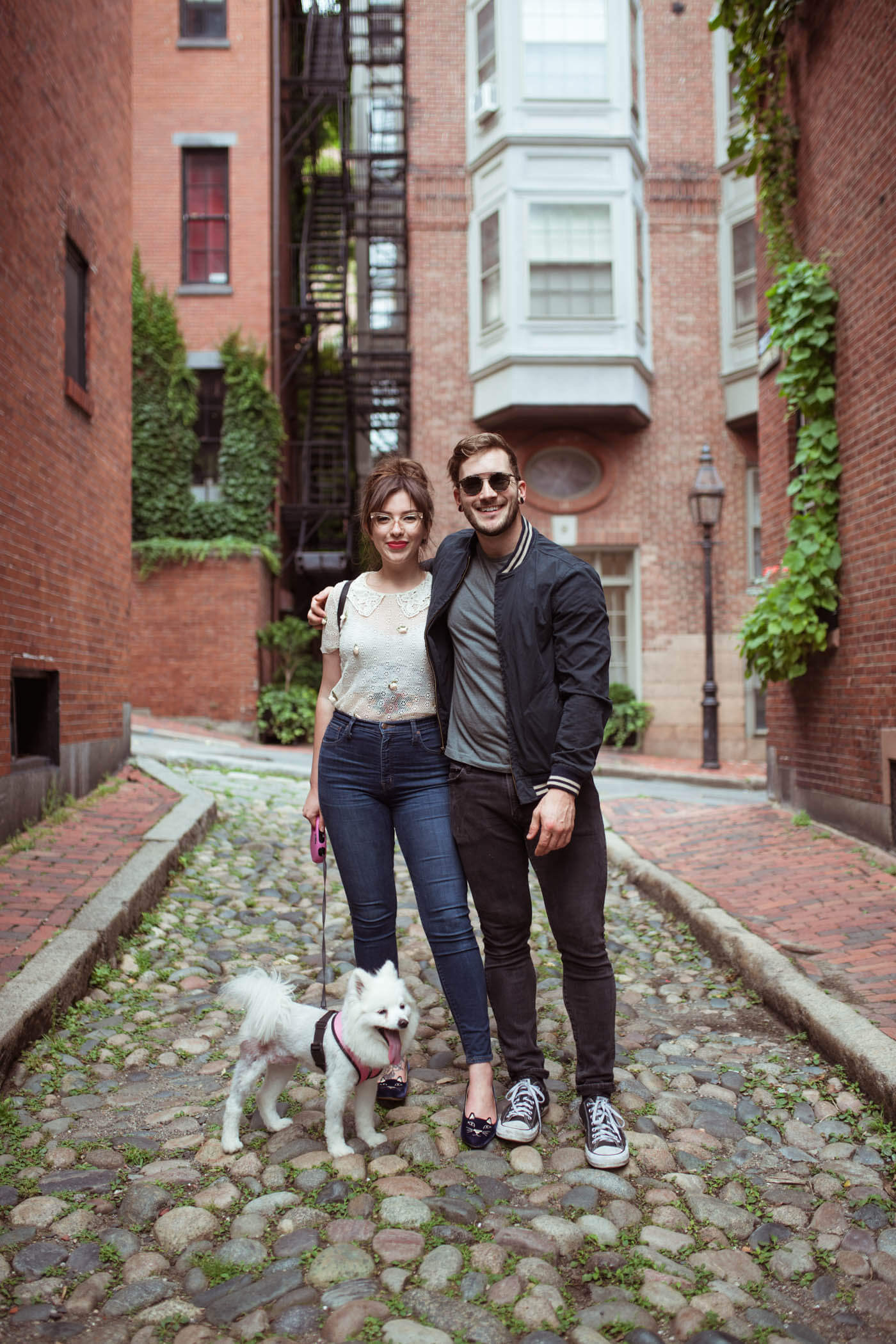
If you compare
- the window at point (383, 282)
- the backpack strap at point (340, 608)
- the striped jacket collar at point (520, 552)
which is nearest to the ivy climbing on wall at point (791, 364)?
the striped jacket collar at point (520, 552)

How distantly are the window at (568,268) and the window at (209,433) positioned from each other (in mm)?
5718

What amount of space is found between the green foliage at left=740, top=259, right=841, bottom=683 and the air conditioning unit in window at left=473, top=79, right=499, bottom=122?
11776mm

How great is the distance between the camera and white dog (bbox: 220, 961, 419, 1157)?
3.01 m

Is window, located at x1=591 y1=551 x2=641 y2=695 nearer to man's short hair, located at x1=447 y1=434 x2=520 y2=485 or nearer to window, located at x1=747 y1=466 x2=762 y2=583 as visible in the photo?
window, located at x1=747 y1=466 x2=762 y2=583

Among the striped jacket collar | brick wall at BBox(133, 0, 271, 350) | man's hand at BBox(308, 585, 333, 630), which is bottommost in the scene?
man's hand at BBox(308, 585, 333, 630)

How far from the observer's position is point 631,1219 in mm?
2811

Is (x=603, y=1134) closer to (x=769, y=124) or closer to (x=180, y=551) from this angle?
(x=769, y=124)

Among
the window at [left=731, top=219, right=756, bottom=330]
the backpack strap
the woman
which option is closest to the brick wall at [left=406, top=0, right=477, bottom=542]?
the window at [left=731, top=219, right=756, bottom=330]

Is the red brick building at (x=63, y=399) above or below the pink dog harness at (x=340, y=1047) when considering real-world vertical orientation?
above

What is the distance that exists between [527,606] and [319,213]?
19.8 metres

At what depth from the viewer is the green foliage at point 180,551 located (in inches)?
654

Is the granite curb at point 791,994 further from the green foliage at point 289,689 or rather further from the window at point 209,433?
the window at point 209,433

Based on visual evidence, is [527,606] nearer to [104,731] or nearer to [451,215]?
[104,731]

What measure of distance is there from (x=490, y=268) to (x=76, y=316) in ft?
34.8
